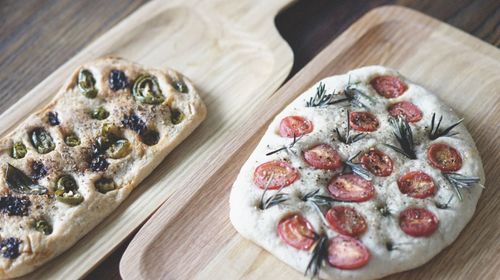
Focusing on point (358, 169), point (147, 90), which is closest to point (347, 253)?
point (358, 169)

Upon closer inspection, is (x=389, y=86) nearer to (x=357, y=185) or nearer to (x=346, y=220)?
(x=357, y=185)

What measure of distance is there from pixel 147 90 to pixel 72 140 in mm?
551

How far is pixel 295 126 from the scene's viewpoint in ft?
10.9

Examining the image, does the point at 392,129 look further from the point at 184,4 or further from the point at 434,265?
the point at 184,4

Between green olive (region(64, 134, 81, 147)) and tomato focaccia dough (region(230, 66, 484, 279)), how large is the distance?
3.20ft

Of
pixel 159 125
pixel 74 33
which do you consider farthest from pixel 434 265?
pixel 74 33

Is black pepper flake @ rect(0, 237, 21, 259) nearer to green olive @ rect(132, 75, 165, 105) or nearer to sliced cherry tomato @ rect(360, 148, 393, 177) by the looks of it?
green olive @ rect(132, 75, 165, 105)

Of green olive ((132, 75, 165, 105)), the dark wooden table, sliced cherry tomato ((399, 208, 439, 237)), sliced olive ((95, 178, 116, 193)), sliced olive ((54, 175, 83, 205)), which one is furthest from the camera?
the dark wooden table

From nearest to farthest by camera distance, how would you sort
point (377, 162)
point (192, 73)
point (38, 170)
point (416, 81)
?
point (377, 162) < point (38, 170) < point (416, 81) < point (192, 73)

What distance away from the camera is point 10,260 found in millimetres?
2971

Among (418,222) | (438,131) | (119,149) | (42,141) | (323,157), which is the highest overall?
(42,141)

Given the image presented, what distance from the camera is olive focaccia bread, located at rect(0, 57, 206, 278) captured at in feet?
10.1

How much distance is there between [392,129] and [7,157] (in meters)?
2.13

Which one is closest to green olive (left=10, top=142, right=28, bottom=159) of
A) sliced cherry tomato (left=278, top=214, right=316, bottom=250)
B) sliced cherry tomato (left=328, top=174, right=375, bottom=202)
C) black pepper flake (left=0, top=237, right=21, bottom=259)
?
black pepper flake (left=0, top=237, right=21, bottom=259)
